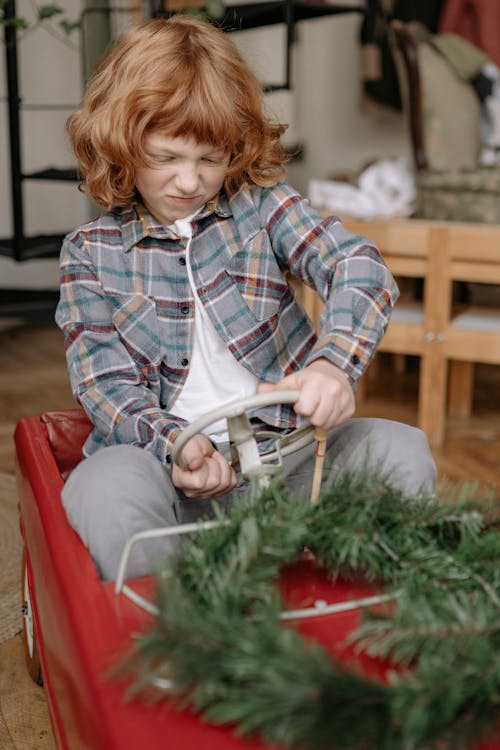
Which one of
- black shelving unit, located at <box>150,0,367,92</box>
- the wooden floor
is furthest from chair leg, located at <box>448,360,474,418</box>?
black shelving unit, located at <box>150,0,367,92</box>

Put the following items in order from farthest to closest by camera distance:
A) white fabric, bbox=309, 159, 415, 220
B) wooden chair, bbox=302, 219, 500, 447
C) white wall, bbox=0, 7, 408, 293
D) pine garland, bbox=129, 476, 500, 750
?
1. white wall, bbox=0, 7, 408, 293
2. white fabric, bbox=309, 159, 415, 220
3. wooden chair, bbox=302, 219, 500, 447
4. pine garland, bbox=129, 476, 500, 750

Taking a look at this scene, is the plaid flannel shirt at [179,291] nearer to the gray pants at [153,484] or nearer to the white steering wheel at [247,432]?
the gray pants at [153,484]

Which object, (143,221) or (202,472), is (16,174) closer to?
(143,221)

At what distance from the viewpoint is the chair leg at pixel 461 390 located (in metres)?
2.02

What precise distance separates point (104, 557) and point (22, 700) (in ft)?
1.14

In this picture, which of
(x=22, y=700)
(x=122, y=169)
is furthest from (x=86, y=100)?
(x=22, y=700)

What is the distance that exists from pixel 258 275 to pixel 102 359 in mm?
200

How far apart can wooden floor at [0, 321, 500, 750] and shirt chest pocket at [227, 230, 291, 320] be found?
0.37 metres

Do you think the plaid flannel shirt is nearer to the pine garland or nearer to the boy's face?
the boy's face

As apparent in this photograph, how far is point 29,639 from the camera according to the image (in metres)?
0.97

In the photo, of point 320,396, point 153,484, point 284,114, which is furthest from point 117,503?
point 284,114

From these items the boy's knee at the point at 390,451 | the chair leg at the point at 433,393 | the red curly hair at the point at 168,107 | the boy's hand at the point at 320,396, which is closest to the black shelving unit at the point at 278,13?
the chair leg at the point at 433,393

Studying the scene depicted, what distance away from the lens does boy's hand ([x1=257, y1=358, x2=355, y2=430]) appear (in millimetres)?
695

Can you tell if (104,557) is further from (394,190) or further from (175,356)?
(394,190)
